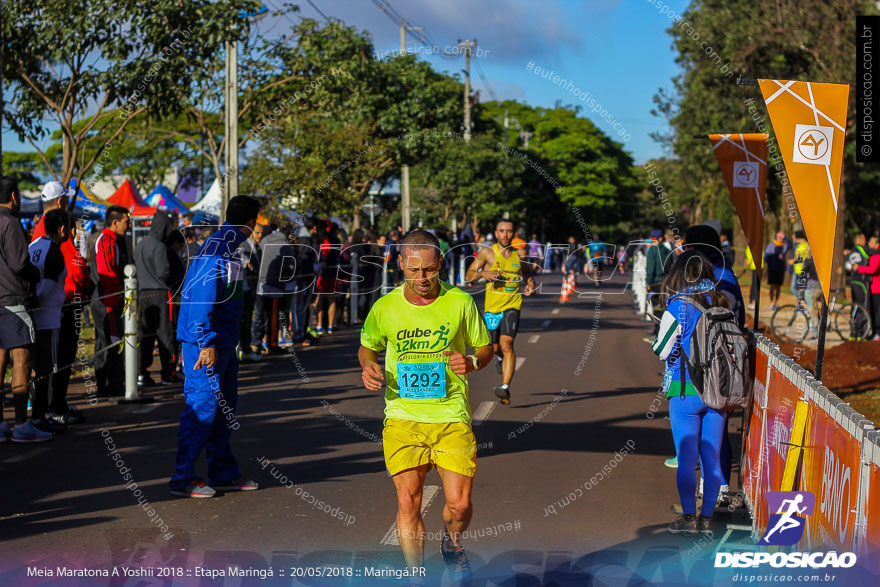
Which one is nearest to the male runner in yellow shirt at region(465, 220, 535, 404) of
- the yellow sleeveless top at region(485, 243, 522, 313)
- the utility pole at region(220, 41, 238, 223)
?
the yellow sleeveless top at region(485, 243, 522, 313)

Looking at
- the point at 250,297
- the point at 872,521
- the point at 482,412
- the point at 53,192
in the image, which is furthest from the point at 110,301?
the point at 872,521

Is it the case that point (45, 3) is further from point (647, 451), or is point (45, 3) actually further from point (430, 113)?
point (430, 113)

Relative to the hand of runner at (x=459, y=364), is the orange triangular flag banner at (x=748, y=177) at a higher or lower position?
higher

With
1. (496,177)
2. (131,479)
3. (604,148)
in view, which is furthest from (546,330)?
(604,148)

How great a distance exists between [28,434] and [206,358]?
2767 millimetres

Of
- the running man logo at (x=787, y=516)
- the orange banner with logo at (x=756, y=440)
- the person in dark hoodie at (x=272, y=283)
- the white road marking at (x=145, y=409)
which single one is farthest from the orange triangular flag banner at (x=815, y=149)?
the person in dark hoodie at (x=272, y=283)

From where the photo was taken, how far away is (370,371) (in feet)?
17.0

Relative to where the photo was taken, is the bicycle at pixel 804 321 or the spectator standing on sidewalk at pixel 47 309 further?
the bicycle at pixel 804 321

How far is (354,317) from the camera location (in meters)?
21.7

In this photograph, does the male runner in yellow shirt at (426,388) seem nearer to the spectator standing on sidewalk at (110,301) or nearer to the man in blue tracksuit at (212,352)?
the man in blue tracksuit at (212,352)

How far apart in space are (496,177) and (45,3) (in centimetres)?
3074

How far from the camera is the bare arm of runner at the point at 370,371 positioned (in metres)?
5.12

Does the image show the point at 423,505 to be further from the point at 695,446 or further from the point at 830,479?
the point at 830,479

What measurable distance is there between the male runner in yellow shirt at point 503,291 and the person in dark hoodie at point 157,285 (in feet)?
12.0
